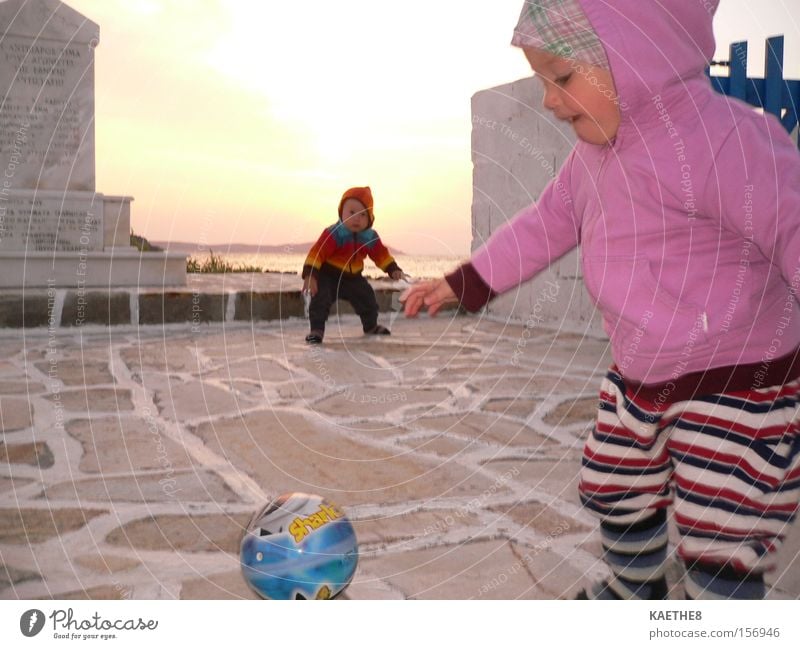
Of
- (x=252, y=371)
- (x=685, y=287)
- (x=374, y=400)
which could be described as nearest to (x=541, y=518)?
(x=685, y=287)

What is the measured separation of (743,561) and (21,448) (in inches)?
77.1

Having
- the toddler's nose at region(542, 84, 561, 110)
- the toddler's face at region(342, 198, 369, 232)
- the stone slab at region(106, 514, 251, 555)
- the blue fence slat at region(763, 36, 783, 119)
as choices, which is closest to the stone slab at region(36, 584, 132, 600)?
the stone slab at region(106, 514, 251, 555)

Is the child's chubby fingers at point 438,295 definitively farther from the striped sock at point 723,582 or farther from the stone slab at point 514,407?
the stone slab at point 514,407

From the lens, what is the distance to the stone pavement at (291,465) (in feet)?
4.83

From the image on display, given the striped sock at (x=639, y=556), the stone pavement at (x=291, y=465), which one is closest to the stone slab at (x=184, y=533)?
the stone pavement at (x=291, y=465)

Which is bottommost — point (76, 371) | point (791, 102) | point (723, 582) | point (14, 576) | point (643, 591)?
point (76, 371)

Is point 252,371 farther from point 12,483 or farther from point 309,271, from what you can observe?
point 12,483

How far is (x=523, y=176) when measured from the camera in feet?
15.5

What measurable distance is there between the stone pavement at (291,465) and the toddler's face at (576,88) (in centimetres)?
88

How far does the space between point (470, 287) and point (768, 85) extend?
2470 mm

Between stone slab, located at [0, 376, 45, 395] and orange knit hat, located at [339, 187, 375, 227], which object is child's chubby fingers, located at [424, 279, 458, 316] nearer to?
stone slab, located at [0, 376, 45, 395]

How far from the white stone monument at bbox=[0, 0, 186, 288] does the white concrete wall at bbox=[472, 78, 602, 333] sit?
90.5 inches

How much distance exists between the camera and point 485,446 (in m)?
2.27

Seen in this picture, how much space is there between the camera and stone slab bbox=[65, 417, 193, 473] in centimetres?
207
